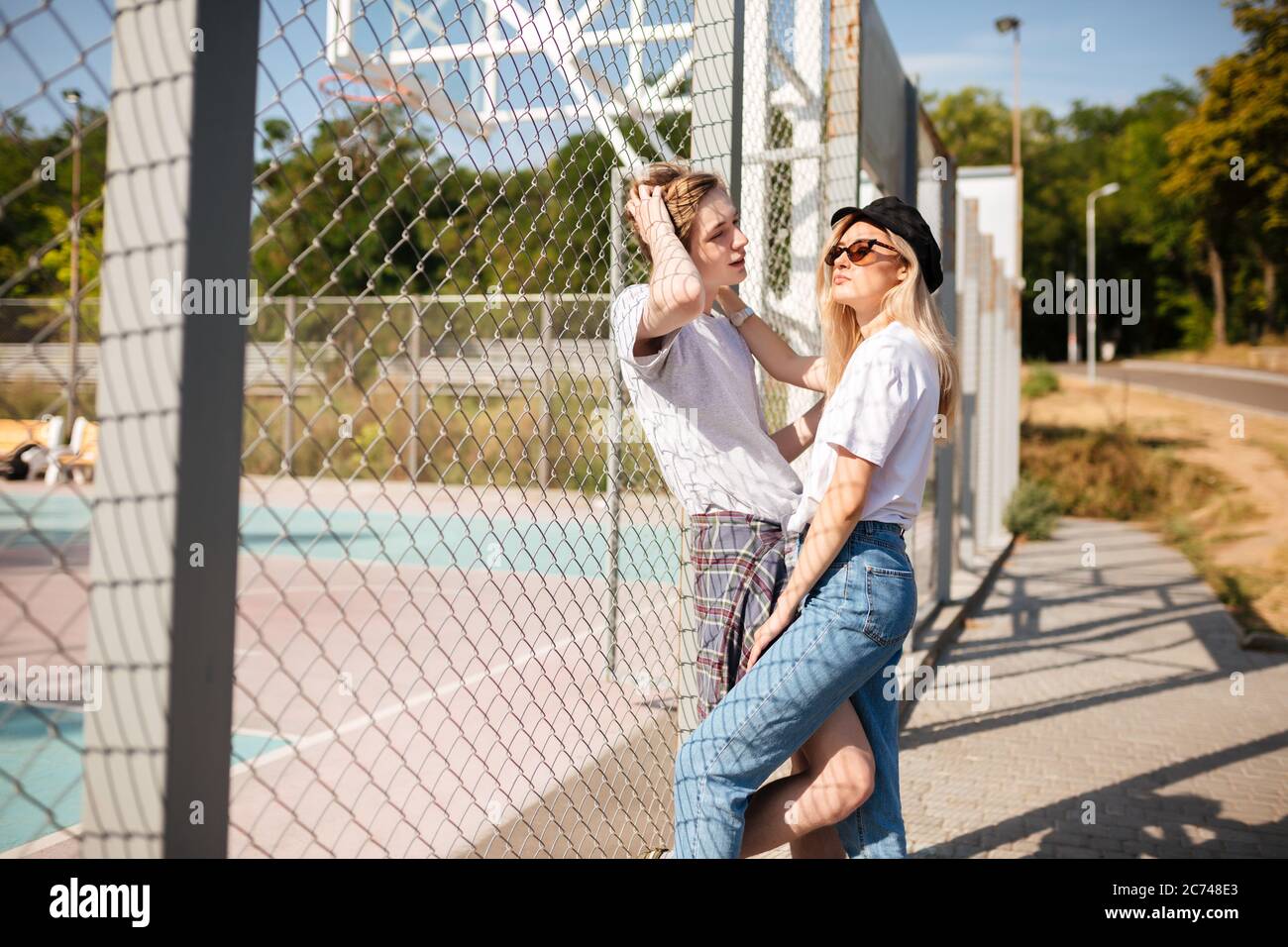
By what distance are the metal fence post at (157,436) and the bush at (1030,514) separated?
1483 centimetres

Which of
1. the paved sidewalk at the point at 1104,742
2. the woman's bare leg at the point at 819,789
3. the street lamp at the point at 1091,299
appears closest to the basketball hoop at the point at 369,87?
the woman's bare leg at the point at 819,789

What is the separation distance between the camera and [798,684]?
2.17m

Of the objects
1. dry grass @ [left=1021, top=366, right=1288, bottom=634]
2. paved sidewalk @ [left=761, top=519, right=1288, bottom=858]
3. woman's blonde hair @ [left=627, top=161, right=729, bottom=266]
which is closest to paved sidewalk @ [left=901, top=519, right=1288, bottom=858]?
paved sidewalk @ [left=761, top=519, right=1288, bottom=858]

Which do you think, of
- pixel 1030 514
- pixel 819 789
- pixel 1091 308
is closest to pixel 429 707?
pixel 819 789

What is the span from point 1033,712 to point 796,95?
3.77m

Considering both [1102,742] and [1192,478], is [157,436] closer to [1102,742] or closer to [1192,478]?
[1102,742]

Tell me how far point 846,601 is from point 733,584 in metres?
0.28

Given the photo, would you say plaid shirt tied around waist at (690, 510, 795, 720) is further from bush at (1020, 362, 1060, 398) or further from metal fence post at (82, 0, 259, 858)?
bush at (1020, 362, 1060, 398)

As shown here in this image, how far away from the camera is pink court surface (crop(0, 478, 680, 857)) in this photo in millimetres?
2426

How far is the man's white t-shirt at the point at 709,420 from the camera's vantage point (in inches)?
89.2

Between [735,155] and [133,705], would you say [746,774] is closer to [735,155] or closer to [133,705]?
[133,705]

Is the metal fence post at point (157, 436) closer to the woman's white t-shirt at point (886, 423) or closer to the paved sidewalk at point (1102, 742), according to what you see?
the woman's white t-shirt at point (886, 423)

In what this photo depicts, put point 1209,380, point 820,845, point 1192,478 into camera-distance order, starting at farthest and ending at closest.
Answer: point 1209,380
point 1192,478
point 820,845
